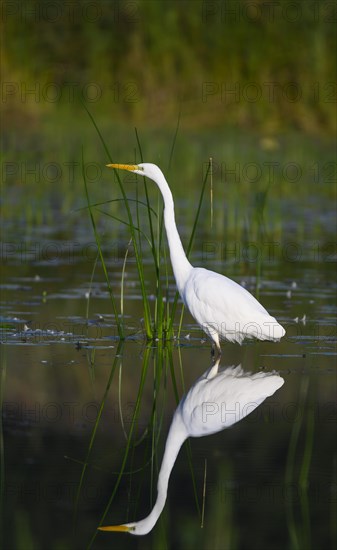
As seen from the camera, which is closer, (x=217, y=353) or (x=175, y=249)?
(x=217, y=353)

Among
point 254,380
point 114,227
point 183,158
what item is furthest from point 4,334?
Answer: point 183,158

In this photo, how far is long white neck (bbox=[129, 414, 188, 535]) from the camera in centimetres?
416

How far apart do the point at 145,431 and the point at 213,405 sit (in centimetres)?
61

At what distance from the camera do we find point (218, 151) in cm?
1814

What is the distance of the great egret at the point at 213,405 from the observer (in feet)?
16.0

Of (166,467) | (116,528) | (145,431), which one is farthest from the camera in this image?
(145,431)

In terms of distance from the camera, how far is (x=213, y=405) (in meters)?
5.90

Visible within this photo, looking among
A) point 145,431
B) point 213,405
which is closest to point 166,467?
point 145,431

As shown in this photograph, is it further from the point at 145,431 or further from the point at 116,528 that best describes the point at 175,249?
the point at 116,528

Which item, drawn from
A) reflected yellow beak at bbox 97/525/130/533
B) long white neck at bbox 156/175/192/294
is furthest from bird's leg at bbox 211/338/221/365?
reflected yellow beak at bbox 97/525/130/533

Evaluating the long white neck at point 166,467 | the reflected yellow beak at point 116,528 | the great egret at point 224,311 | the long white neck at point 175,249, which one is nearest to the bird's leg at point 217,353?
the great egret at point 224,311

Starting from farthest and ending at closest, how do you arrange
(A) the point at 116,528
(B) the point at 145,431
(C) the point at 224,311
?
(C) the point at 224,311 < (B) the point at 145,431 < (A) the point at 116,528

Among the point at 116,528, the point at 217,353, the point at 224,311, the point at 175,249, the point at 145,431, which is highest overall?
the point at 175,249

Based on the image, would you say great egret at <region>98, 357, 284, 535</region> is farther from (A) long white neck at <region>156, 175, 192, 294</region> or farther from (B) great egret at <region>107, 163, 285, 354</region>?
(A) long white neck at <region>156, 175, 192, 294</region>
